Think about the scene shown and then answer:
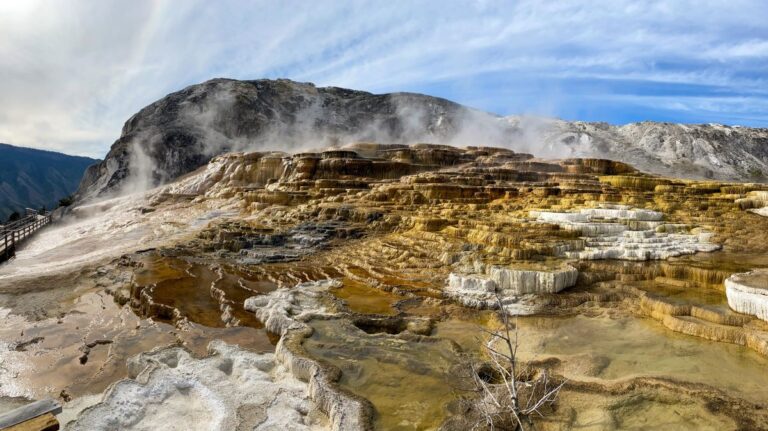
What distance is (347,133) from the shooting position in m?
51.5

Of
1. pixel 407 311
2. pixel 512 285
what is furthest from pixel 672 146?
pixel 407 311

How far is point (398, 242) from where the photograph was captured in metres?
14.4

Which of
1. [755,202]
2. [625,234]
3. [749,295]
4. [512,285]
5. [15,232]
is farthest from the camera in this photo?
[15,232]

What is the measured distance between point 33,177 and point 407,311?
4132 inches

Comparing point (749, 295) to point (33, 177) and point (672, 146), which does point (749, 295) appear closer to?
point (672, 146)

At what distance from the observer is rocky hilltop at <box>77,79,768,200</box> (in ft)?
138

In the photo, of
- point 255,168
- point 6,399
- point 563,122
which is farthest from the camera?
point 563,122

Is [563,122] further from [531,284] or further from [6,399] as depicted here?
[6,399]

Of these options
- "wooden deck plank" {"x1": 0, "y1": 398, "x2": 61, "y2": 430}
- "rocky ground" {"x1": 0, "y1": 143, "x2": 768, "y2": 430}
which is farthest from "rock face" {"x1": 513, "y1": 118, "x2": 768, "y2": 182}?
"wooden deck plank" {"x1": 0, "y1": 398, "x2": 61, "y2": 430}

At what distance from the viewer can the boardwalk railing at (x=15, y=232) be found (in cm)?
1662

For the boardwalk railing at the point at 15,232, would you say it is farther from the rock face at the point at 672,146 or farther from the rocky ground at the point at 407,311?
the rock face at the point at 672,146

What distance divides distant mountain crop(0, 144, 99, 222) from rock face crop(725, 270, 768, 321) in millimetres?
83242

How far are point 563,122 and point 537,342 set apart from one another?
165 feet

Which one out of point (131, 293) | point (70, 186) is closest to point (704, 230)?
point (131, 293)
